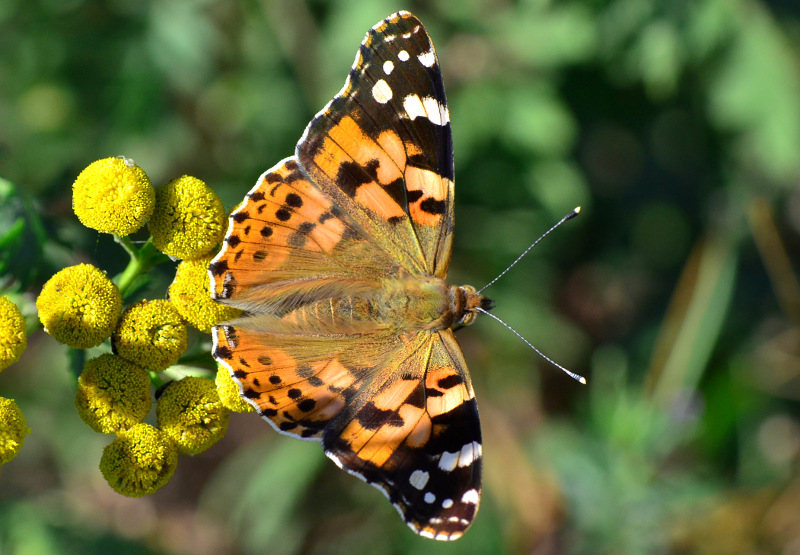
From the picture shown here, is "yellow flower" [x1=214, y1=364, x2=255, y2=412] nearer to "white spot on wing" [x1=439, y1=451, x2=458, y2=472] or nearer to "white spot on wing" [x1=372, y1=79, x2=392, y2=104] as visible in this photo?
"white spot on wing" [x1=439, y1=451, x2=458, y2=472]

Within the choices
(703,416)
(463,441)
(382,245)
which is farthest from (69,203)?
(703,416)

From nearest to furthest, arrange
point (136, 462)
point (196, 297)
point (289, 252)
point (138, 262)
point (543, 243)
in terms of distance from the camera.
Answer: point (136, 462) < point (196, 297) < point (138, 262) < point (289, 252) < point (543, 243)

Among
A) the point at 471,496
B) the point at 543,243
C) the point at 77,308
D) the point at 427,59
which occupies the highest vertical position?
the point at 427,59

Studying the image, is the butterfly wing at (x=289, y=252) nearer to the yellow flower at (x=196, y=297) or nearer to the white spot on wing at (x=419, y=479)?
the yellow flower at (x=196, y=297)

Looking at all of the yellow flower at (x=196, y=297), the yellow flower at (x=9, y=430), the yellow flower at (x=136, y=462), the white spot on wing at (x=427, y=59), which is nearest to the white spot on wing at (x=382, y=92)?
the white spot on wing at (x=427, y=59)

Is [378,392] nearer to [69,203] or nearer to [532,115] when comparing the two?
[69,203]

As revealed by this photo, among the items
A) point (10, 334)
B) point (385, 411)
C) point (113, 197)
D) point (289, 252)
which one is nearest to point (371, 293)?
point (289, 252)

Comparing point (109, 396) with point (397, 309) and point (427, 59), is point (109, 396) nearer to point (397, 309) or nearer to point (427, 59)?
point (397, 309)

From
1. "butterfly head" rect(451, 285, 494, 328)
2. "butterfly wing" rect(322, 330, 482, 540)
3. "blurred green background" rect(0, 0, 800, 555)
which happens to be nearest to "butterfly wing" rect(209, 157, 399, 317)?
"butterfly head" rect(451, 285, 494, 328)
